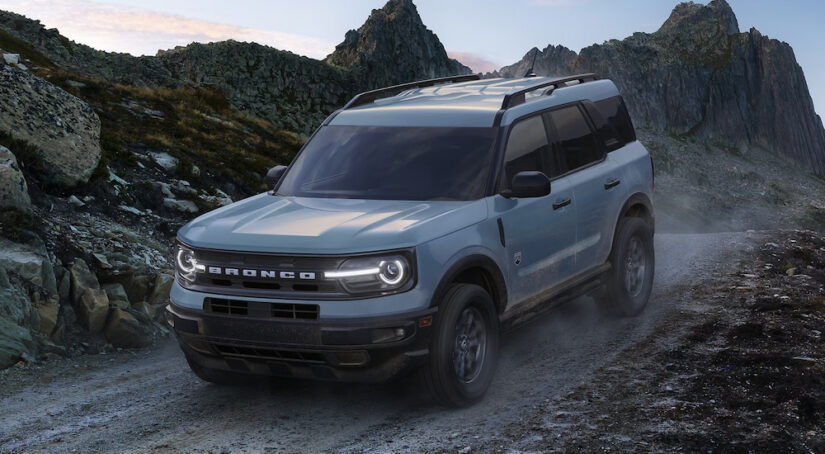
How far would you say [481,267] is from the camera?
5.96 metres

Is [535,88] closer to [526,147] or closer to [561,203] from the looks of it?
[526,147]

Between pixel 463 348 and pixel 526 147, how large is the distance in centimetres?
180

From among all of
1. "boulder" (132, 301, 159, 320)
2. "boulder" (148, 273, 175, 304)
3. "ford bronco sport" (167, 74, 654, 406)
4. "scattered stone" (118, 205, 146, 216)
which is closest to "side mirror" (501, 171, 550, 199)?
"ford bronco sport" (167, 74, 654, 406)

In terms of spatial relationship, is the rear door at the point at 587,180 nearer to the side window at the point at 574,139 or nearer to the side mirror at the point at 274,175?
the side window at the point at 574,139

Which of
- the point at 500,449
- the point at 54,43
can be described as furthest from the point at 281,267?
the point at 54,43

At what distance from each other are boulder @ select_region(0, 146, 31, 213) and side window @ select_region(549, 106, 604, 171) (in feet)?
17.4

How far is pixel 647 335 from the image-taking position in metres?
7.84

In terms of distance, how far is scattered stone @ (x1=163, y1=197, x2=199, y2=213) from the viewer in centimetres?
1198

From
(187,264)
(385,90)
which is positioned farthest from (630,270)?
(187,264)

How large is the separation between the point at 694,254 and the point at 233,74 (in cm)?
9702

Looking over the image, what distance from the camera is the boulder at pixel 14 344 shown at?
24.3ft

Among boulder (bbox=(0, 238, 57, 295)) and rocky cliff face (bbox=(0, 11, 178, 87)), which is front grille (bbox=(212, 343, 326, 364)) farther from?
rocky cliff face (bbox=(0, 11, 178, 87))

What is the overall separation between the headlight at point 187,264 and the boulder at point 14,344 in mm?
2467

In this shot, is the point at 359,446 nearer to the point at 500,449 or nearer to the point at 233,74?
the point at 500,449
